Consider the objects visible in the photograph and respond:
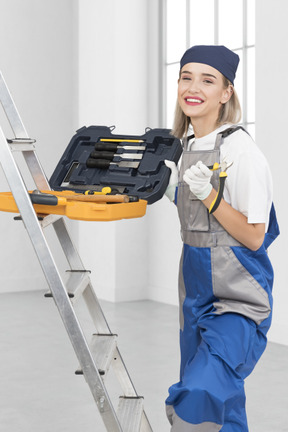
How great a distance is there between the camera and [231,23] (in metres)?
5.14

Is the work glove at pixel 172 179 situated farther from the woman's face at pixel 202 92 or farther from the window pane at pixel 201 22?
the window pane at pixel 201 22

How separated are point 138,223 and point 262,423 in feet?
9.58

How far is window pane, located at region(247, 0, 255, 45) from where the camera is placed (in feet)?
16.3

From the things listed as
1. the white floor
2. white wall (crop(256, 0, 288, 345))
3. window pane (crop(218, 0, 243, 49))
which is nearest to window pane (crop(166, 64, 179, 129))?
window pane (crop(218, 0, 243, 49))

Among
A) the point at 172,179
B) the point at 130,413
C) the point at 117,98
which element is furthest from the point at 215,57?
the point at 117,98

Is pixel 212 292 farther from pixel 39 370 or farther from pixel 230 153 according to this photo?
pixel 39 370

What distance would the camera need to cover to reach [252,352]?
2.04 m

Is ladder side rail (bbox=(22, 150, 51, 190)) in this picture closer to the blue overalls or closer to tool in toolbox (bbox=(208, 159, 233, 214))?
the blue overalls

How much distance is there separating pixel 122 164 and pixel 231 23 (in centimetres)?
305

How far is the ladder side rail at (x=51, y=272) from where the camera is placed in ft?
6.49

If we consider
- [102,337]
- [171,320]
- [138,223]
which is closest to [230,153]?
[102,337]

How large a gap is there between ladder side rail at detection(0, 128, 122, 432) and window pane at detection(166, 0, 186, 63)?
12.6 ft

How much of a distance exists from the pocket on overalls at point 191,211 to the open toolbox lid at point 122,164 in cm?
7

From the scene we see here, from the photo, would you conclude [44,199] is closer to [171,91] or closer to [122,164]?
[122,164]
